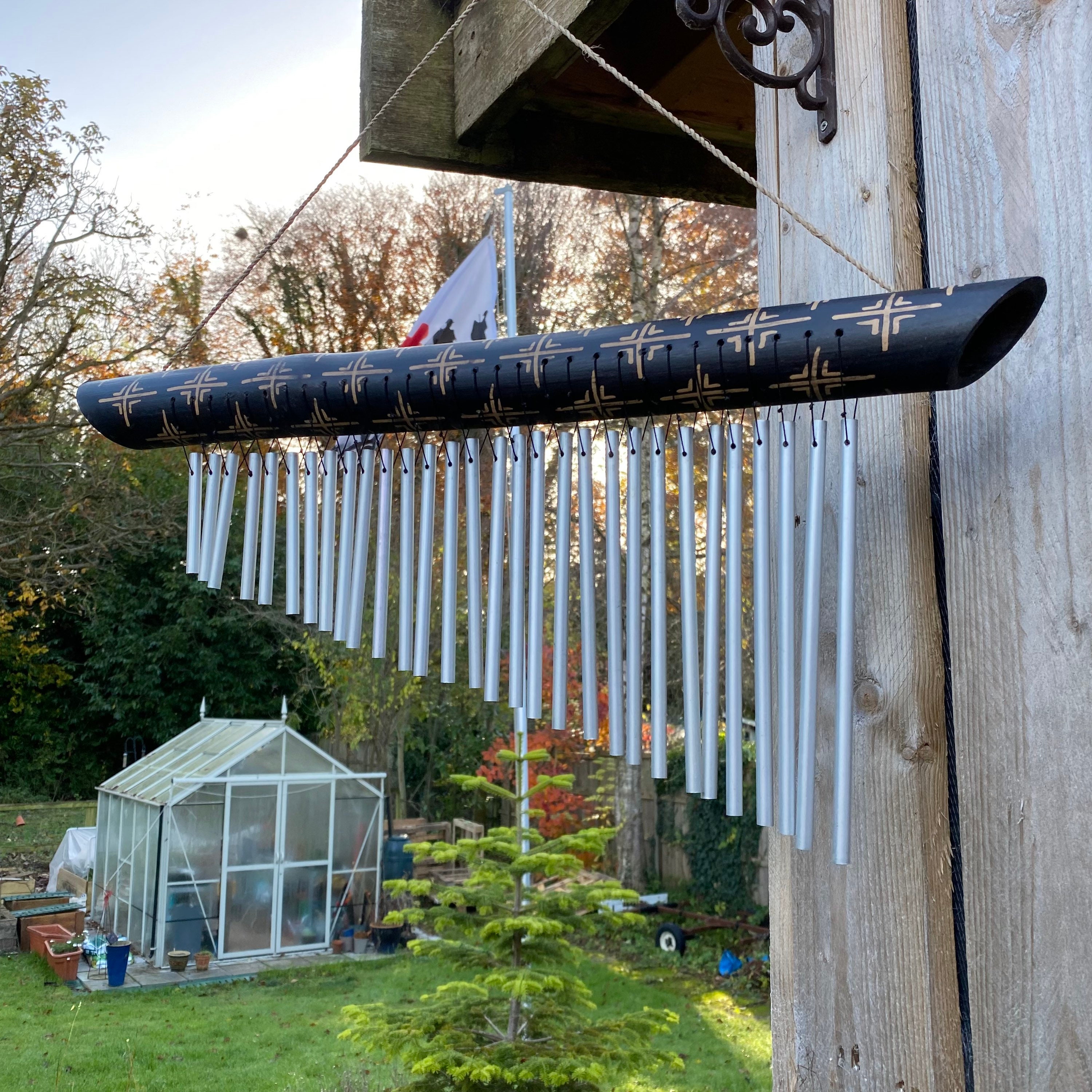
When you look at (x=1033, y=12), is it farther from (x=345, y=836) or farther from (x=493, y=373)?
(x=345, y=836)

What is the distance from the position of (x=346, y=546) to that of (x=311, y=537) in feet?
0.23

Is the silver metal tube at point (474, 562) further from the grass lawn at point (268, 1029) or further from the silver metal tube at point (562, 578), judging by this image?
the grass lawn at point (268, 1029)

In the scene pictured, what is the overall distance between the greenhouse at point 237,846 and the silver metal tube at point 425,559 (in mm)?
9973

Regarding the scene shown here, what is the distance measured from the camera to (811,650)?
119 centimetres

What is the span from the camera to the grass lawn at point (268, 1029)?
295 inches

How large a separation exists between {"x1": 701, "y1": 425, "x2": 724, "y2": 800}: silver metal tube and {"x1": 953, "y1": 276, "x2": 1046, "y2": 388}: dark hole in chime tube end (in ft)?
0.97

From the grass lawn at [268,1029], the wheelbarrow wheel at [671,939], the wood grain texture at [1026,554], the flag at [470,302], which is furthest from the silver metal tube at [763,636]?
the wheelbarrow wheel at [671,939]

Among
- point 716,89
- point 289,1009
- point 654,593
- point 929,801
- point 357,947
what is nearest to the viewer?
point 929,801

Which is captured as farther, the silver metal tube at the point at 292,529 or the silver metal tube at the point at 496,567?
the silver metal tube at the point at 292,529

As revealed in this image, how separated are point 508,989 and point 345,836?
7305 mm

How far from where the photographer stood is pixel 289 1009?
946cm

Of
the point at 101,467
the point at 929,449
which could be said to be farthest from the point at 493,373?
the point at 101,467

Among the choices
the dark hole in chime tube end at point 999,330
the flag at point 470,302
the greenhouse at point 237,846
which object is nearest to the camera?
the dark hole in chime tube end at point 999,330

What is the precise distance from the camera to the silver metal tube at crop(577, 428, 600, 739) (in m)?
1.37
